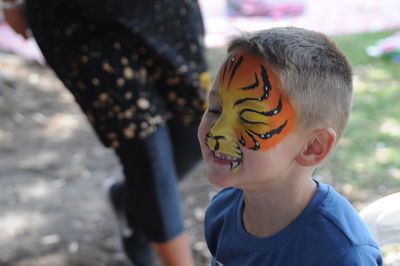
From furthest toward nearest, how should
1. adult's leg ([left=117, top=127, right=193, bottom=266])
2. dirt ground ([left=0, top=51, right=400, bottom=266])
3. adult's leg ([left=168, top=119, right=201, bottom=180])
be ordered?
dirt ground ([left=0, top=51, right=400, bottom=266])
adult's leg ([left=168, top=119, right=201, bottom=180])
adult's leg ([left=117, top=127, right=193, bottom=266])

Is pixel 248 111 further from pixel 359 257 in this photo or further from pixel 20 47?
pixel 20 47

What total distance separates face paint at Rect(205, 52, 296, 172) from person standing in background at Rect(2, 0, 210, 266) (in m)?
0.81

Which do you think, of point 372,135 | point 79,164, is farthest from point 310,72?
point 79,164

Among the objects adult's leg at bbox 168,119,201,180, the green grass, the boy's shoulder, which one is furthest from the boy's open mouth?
the green grass

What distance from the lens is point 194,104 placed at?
2463 mm

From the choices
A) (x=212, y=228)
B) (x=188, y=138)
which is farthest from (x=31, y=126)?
(x=212, y=228)

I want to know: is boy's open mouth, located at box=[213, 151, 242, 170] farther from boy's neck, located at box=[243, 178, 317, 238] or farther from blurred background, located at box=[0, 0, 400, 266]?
blurred background, located at box=[0, 0, 400, 266]

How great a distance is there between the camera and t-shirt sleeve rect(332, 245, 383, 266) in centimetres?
132

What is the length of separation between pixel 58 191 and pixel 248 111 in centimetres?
256

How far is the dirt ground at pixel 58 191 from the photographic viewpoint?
10.2 ft

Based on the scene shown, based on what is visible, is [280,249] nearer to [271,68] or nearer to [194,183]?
[271,68]

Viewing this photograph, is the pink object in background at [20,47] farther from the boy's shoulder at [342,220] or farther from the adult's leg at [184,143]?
the boy's shoulder at [342,220]

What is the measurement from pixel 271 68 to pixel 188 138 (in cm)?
120

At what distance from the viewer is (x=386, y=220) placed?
64.7 inches
